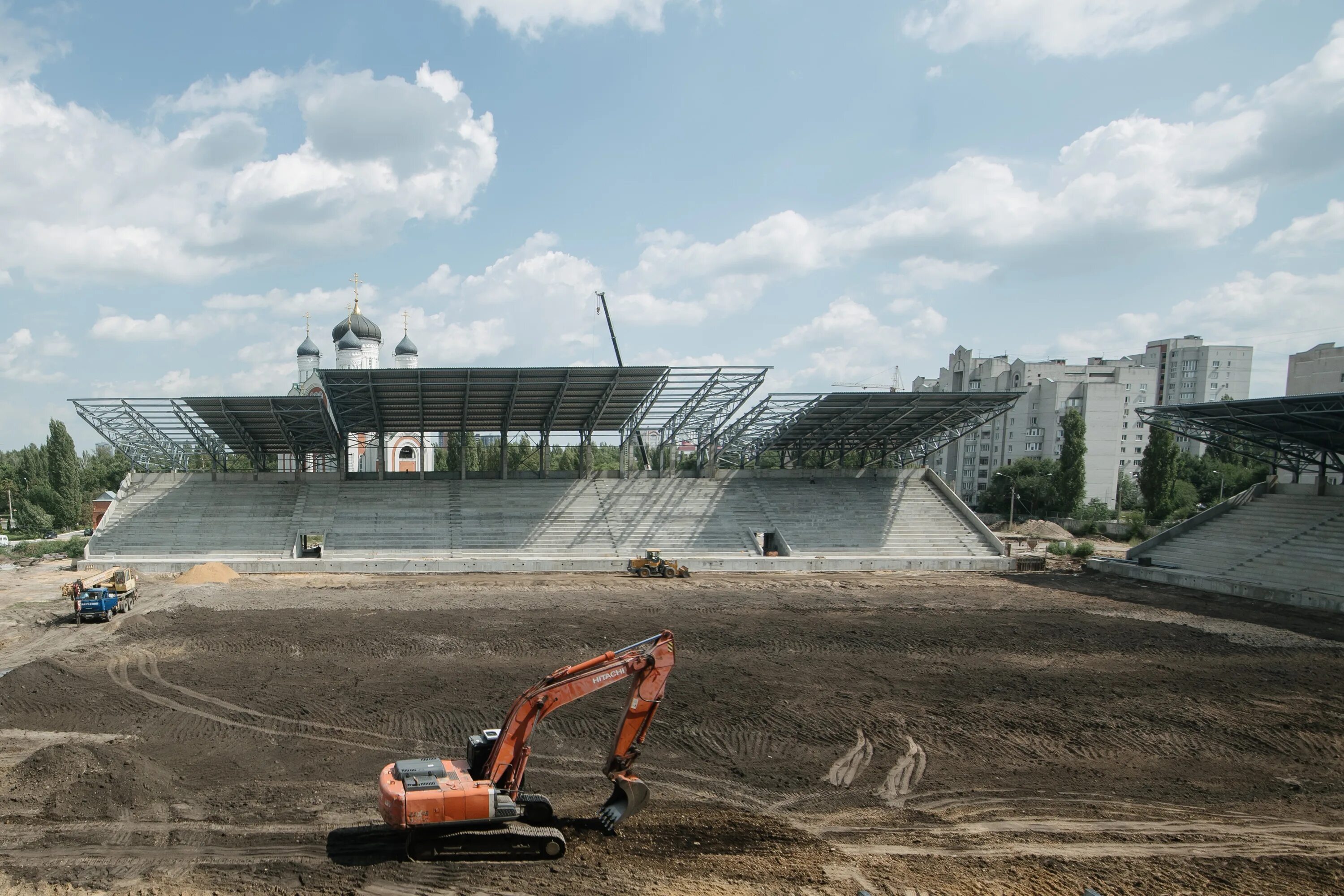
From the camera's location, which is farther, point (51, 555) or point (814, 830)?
point (51, 555)

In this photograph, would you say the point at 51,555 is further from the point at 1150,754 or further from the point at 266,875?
the point at 1150,754

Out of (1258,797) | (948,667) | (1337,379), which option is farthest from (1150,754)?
(1337,379)

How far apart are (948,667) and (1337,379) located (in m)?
63.3

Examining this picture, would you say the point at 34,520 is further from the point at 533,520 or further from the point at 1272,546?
the point at 1272,546

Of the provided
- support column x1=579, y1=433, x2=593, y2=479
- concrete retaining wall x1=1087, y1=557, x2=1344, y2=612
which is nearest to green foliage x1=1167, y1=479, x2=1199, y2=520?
concrete retaining wall x1=1087, y1=557, x2=1344, y2=612

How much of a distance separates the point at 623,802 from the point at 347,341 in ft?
181

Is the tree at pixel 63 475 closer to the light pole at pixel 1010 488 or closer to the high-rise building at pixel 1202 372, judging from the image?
the light pole at pixel 1010 488

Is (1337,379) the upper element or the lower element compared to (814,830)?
upper

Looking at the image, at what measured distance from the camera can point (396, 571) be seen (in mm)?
31312

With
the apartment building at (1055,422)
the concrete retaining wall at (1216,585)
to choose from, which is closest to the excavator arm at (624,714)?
the concrete retaining wall at (1216,585)

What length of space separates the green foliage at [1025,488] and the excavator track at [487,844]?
193ft

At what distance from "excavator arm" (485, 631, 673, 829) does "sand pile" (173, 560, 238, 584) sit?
25279 millimetres

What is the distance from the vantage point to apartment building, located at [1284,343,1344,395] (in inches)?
2306

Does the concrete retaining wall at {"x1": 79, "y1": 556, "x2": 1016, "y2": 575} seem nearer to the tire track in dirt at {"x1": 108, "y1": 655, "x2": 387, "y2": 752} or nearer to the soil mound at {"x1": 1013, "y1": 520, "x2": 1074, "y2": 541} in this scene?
the tire track in dirt at {"x1": 108, "y1": 655, "x2": 387, "y2": 752}
